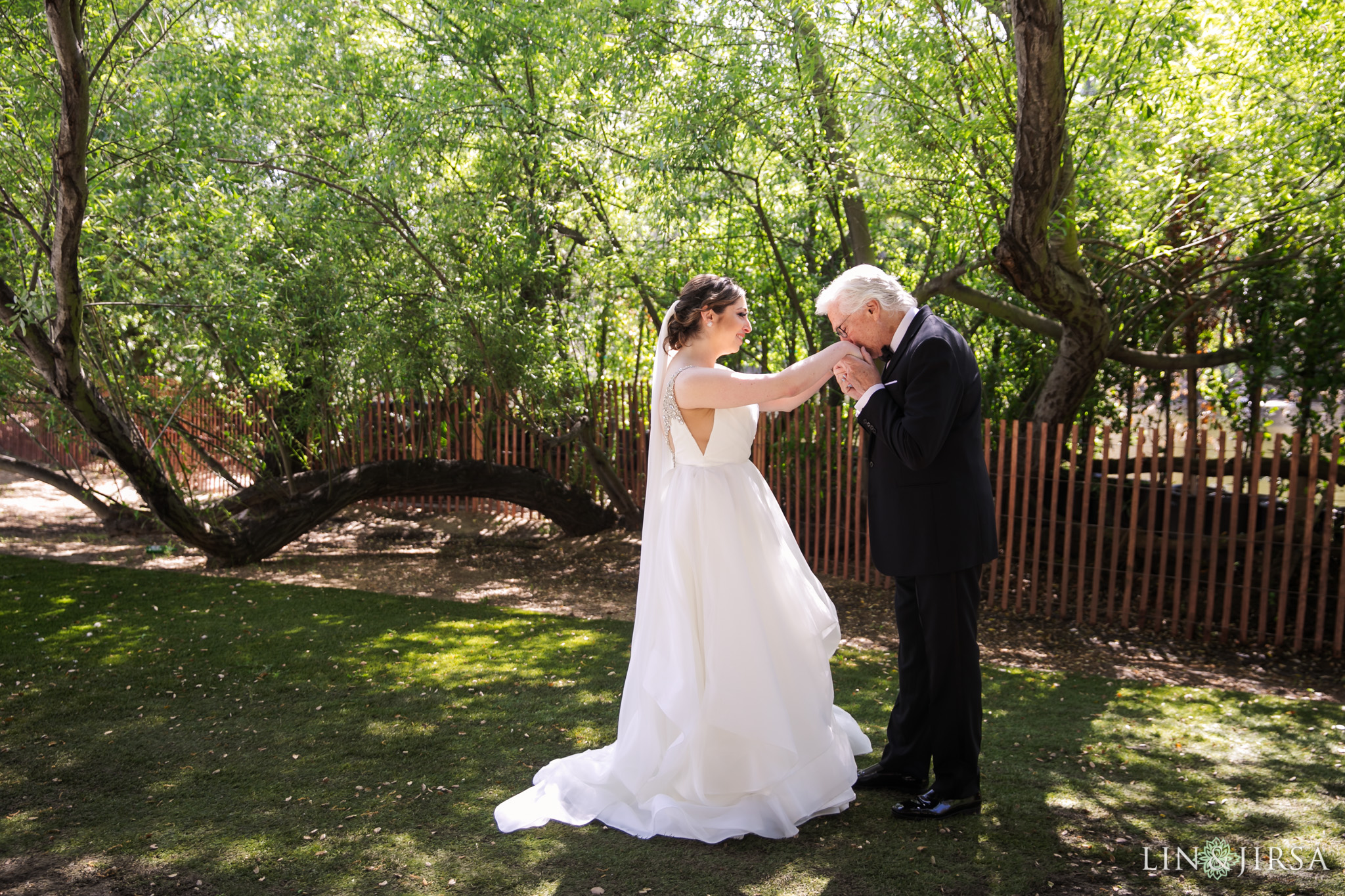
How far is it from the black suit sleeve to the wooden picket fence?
3733 mm

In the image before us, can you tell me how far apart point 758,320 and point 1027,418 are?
286cm

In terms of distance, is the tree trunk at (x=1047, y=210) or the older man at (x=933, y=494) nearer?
the older man at (x=933, y=494)

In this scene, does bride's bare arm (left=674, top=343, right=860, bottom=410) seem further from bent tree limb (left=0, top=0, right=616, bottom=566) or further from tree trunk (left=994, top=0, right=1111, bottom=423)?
bent tree limb (left=0, top=0, right=616, bottom=566)

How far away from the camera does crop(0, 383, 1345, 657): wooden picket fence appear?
632cm

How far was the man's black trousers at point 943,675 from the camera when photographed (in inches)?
133

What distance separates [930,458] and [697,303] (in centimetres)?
112

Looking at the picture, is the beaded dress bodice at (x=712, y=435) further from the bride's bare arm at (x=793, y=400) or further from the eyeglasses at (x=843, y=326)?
the eyeglasses at (x=843, y=326)

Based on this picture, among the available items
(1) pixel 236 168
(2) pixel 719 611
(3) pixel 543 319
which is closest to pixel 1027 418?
(3) pixel 543 319

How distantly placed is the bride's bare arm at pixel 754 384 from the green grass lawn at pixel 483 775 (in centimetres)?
160

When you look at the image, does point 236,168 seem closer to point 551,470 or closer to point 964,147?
point 551,470
